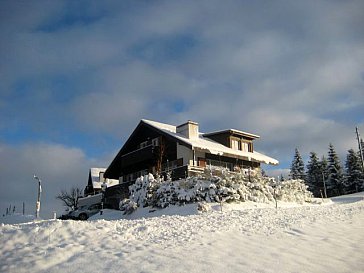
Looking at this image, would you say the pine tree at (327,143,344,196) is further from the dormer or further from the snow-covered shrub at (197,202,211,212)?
the snow-covered shrub at (197,202,211,212)

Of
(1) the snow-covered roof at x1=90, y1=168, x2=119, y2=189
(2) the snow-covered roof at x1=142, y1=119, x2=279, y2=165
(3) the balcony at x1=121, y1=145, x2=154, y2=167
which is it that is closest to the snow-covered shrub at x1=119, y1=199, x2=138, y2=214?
(2) the snow-covered roof at x1=142, y1=119, x2=279, y2=165

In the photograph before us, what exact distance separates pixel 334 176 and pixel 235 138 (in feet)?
89.3

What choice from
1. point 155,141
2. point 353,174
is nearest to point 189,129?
point 155,141

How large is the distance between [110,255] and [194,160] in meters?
20.7

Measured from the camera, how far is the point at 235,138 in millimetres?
35688

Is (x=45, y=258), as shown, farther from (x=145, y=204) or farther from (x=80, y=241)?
(x=145, y=204)

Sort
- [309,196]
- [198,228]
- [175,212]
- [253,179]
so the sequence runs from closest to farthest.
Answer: [198,228] → [175,212] → [253,179] → [309,196]

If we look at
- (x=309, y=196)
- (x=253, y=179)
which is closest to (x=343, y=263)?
(x=253, y=179)

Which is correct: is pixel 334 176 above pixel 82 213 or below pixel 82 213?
above

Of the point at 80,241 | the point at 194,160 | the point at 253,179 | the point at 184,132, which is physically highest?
the point at 184,132

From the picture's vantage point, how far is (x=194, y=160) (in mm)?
29438

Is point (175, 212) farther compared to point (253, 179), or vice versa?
point (253, 179)

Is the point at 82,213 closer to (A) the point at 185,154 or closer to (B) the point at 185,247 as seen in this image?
(A) the point at 185,154

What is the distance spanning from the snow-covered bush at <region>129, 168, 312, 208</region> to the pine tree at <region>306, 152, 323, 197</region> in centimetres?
3465
